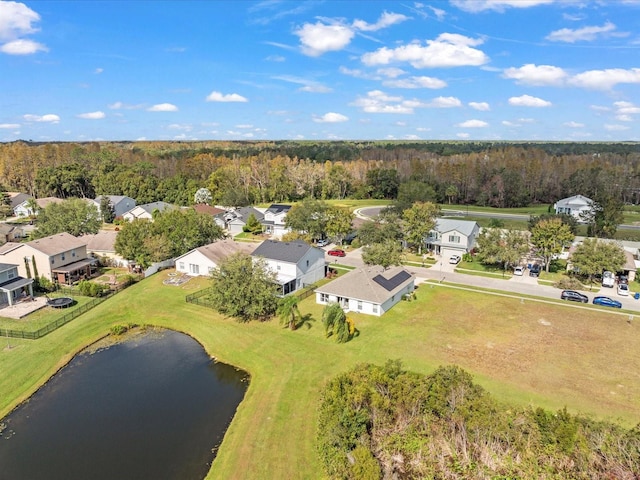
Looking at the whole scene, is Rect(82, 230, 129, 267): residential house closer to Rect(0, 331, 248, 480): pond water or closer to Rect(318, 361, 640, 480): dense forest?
Rect(0, 331, 248, 480): pond water

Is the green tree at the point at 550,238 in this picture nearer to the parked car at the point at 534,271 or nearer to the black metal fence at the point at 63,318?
the parked car at the point at 534,271

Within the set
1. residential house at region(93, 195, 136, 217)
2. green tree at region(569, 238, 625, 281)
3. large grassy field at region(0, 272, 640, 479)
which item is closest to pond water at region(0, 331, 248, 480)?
large grassy field at region(0, 272, 640, 479)

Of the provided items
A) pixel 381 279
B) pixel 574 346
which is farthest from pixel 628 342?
pixel 381 279

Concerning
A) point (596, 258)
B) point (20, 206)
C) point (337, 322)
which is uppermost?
point (20, 206)

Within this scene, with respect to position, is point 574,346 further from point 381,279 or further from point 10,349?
point 10,349

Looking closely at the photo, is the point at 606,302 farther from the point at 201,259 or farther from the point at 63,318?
the point at 63,318

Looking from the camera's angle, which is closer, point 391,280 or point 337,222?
point 391,280

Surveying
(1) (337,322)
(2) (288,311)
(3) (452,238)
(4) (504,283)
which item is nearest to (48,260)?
(2) (288,311)
